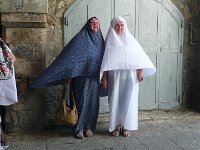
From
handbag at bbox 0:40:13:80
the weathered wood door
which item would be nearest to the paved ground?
the weathered wood door

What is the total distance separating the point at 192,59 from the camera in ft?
19.9

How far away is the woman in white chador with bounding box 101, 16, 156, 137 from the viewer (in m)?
4.52

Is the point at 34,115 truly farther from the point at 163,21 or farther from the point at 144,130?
the point at 163,21

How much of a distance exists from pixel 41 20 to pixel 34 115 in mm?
1355

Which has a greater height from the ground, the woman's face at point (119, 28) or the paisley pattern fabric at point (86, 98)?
the woman's face at point (119, 28)

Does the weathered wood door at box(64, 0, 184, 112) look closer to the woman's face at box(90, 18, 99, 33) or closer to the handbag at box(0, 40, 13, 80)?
the woman's face at box(90, 18, 99, 33)

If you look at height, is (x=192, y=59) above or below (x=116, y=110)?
above

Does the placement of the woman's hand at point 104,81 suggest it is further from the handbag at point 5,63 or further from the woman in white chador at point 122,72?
the handbag at point 5,63

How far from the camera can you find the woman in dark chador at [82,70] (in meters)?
4.49

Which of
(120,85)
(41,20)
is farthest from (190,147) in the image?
(41,20)

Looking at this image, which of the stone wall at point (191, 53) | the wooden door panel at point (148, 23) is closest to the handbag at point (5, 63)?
the wooden door panel at point (148, 23)

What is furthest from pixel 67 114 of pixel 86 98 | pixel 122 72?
pixel 122 72

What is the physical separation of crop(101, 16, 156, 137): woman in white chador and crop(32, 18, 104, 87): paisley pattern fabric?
15cm

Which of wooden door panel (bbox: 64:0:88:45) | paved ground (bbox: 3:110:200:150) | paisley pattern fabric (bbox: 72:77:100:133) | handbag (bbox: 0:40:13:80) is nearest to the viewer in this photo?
handbag (bbox: 0:40:13:80)
